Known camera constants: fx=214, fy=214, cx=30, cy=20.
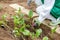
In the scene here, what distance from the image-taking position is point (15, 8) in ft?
10.6

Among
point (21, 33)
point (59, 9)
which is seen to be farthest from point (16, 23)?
point (59, 9)

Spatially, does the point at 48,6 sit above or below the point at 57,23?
above

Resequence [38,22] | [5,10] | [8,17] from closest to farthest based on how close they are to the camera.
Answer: [38,22] < [8,17] < [5,10]

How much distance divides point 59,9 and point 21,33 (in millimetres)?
584

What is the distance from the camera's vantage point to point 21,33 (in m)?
2.52

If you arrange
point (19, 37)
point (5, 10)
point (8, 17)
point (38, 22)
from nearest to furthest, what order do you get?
point (19, 37)
point (38, 22)
point (8, 17)
point (5, 10)

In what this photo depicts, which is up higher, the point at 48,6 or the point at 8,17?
the point at 48,6

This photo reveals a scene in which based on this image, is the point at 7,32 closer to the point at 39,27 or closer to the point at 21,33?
the point at 21,33

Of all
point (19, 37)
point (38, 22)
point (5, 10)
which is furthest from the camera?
point (5, 10)

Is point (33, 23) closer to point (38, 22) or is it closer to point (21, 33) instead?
point (38, 22)

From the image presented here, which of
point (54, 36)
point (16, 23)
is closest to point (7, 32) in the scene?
point (16, 23)

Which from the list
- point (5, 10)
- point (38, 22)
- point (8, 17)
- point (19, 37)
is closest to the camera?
point (19, 37)

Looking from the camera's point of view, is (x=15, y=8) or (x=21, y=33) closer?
(x=21, y=33)

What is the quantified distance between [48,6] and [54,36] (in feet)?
1.38
